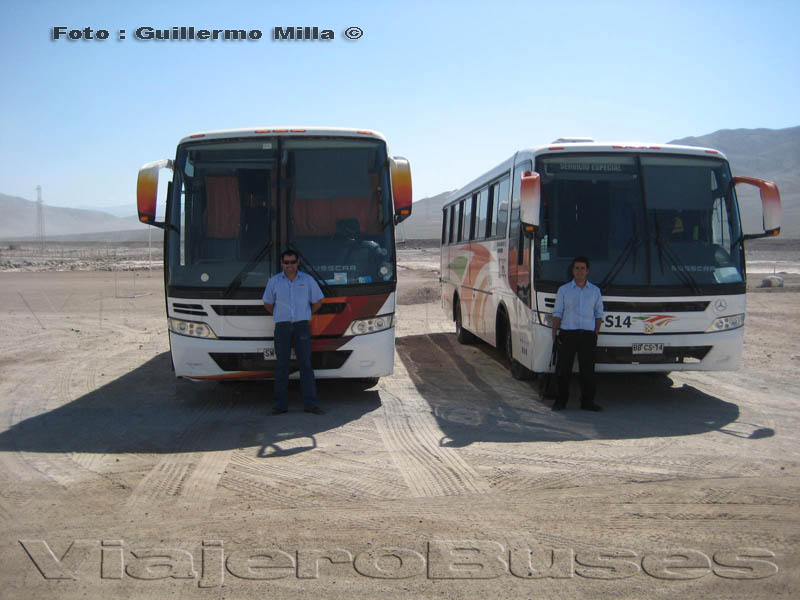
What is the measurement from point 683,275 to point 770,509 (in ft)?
13.0

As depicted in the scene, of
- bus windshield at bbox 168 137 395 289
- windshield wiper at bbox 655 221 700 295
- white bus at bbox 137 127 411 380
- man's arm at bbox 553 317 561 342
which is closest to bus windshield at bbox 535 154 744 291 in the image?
windshield wiper at bbox 655 221 700 295

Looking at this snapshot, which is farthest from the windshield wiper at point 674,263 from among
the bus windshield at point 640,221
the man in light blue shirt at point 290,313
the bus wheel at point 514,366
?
the man in light blue shirt at point 290,313

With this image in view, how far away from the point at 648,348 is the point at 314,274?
13.5 ft

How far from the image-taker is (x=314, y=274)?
8.52 metres

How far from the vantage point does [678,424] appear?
7973mm

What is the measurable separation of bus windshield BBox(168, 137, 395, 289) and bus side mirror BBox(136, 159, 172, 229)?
0.40 meters

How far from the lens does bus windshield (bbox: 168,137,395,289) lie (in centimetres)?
851

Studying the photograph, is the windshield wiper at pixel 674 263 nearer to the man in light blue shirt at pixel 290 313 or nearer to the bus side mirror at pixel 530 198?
the bus side mirror at pixel 530 198

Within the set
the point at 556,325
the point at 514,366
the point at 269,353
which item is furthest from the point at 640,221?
the point at 269,353

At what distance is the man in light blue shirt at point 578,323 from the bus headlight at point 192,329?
4.08 meters

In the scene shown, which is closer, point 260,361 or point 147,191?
point 147,191

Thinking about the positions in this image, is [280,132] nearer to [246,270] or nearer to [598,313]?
[246,270]

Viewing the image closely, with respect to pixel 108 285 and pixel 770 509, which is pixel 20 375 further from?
pixel 108 285

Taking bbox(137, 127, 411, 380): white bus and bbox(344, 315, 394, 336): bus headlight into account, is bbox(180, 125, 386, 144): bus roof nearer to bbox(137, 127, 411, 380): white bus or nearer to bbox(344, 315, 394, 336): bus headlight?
bbox(137, 127, 411, 380): white bus
